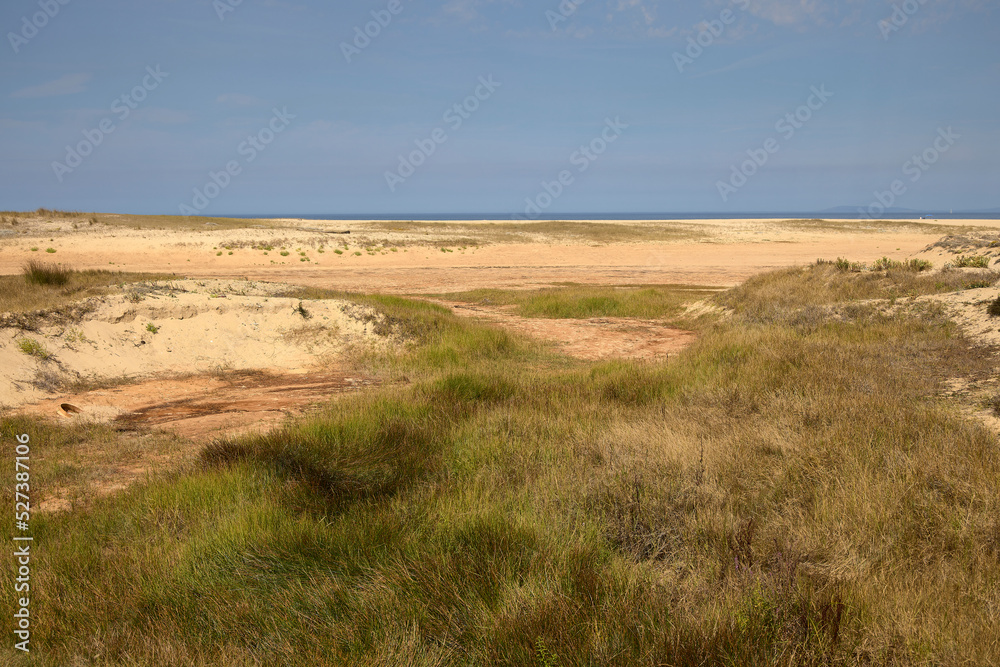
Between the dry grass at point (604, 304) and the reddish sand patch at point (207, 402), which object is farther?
the dry grass at point (604, 304)

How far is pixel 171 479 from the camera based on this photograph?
16.0 feet

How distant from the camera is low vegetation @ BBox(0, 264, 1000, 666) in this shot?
8.93ft

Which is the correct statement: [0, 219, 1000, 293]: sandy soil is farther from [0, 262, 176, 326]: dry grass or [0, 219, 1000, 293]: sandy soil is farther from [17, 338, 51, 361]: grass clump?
[17, 338, 51, 361]: grass clump

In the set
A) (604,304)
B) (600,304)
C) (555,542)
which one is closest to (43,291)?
(600,304)

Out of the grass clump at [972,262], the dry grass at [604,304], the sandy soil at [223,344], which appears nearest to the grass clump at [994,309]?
the sandy soil at [223,344]

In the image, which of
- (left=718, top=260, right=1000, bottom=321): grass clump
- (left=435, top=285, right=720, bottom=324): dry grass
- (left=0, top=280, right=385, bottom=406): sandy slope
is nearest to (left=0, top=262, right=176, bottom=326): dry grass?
(left=0, top=280, right=385, bottom=406): sandy slope

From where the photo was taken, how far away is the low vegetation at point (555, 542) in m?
2.72

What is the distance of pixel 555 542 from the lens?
3490mm

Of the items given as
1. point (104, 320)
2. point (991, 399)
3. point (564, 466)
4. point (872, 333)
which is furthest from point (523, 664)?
point (104, 320)

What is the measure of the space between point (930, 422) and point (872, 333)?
219 inches

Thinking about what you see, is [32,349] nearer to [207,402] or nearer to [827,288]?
[207,402]

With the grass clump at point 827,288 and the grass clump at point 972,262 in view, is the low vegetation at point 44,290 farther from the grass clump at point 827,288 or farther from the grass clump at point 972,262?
the grass clump at point 972,262

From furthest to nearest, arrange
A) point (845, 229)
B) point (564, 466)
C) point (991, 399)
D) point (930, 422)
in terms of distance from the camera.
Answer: point (845, 229), point (991, 399), point (930, 422), point (564, 466)

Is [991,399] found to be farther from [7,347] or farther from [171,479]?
[7,347]
